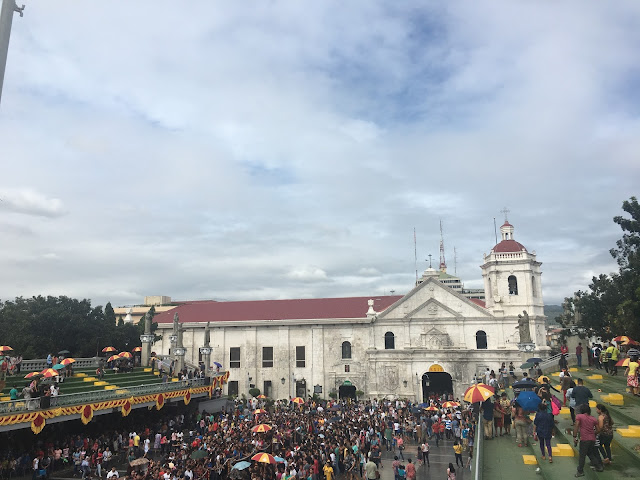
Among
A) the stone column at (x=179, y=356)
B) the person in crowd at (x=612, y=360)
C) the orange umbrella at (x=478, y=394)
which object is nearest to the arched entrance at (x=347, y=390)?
the stone column at (x=179, y=356)

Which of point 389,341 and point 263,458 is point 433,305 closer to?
point 389,341

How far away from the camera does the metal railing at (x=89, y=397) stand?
18.7 meters

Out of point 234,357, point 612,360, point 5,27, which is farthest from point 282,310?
point 5,27

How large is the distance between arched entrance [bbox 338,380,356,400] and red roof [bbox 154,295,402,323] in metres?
6.61

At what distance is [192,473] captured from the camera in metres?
16.7

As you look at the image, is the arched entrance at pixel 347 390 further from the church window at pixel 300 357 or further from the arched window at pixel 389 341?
the arched window at pixel 389 341

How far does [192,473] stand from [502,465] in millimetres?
10680

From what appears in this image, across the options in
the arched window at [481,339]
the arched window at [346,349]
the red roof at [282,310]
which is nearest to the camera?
the arched window at [481,339]

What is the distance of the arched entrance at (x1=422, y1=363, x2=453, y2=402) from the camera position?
1681 inches

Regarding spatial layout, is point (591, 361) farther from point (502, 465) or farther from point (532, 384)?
point (502, 465)

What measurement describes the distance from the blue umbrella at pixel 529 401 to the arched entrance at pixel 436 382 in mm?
31464

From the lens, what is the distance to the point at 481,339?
42.8m

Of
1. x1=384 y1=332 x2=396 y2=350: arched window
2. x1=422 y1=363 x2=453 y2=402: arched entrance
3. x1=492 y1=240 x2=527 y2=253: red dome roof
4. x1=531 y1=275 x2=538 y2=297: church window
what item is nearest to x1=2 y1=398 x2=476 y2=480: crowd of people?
x1=422 y1=363 x2=453 y2=402: arched entrance

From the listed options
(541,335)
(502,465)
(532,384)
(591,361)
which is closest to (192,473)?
(502,465)
